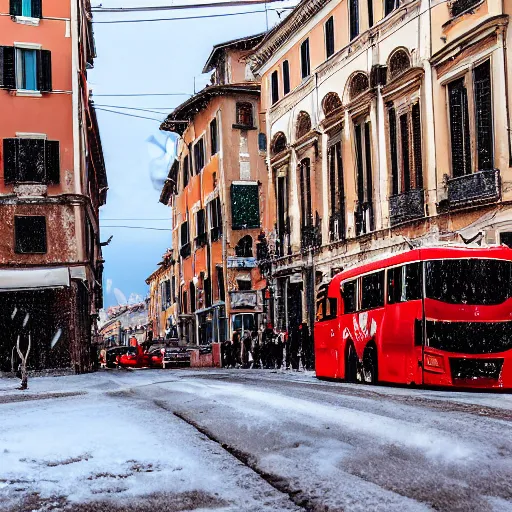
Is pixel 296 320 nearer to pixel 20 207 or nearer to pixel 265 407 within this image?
pixel 20 207

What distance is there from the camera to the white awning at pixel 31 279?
113 ft

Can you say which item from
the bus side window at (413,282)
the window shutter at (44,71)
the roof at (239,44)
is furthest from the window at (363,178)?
the roof at (239,44)

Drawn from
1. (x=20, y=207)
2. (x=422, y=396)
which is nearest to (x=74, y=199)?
(x=20, y=207)

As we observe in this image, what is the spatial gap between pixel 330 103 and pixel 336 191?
10.2 ft

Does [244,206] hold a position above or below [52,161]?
below

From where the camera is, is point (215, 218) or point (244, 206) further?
point (215, 218)

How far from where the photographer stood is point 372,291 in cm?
1956

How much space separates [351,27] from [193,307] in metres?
27.0

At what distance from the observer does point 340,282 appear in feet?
72.7

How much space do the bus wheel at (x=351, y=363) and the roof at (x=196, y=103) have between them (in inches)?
1141

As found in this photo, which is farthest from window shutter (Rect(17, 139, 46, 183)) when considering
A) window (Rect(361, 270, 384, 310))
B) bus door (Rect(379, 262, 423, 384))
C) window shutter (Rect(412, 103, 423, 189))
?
bus door (Rect(379, 262, 423, 384))

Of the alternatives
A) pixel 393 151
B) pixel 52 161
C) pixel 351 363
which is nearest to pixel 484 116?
pixel 393 151

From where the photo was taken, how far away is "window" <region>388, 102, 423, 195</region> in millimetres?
27766

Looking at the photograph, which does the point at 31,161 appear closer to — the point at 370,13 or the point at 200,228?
the point at 370,13
